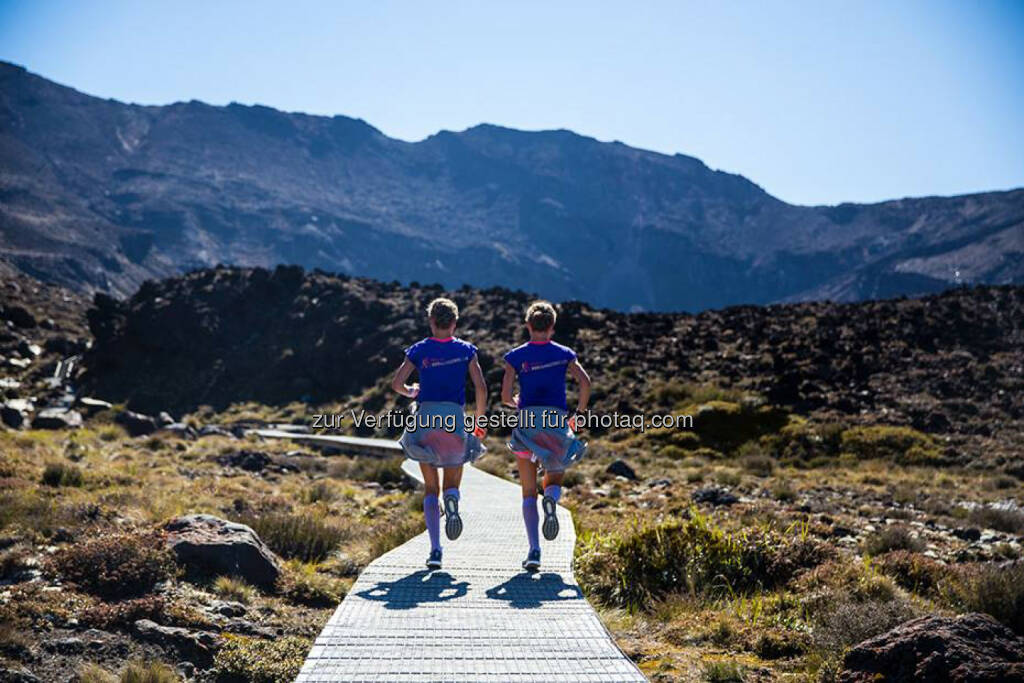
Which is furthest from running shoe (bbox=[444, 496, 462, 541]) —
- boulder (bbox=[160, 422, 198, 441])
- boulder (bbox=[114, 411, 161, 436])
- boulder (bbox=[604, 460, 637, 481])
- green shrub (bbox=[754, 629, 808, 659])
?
boulder (bbox=[114, 411, 161, 436])

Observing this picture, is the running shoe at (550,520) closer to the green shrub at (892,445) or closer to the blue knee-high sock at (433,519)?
the blue knee-high sock at (433,519)

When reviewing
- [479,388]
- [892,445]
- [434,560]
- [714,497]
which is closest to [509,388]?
[479,388]

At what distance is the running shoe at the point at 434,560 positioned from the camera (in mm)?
6375

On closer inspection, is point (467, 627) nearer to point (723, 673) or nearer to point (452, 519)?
point (452, 519)

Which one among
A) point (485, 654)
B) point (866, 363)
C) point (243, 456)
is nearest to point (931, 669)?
point (485, 654)

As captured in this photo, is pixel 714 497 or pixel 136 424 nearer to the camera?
pixel 714 497

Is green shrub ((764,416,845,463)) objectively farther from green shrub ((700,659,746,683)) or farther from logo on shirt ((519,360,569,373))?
green shrub ((700,659,746,683))

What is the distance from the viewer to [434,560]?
6398 mm

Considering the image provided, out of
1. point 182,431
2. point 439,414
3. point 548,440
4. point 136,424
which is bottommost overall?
point 182,431

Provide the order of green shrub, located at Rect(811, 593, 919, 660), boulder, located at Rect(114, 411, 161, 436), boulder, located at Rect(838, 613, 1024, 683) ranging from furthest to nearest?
boulder, located at Rect(114, 411, 161, 436) → green shrub, located at Rect(811, 593, 919, 660) → boulder, located at Rect(838, 613, 1024, 683)

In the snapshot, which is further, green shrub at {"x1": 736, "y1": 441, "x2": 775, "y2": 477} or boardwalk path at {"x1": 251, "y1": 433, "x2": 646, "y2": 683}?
green shrub at {"x1": 736, "y1": 441, "x2": 775, "y2": 477}

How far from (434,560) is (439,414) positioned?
1310mm

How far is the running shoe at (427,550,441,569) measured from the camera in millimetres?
6375

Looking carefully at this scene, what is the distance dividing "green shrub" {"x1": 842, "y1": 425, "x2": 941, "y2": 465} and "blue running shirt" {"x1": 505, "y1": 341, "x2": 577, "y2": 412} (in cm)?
1572
